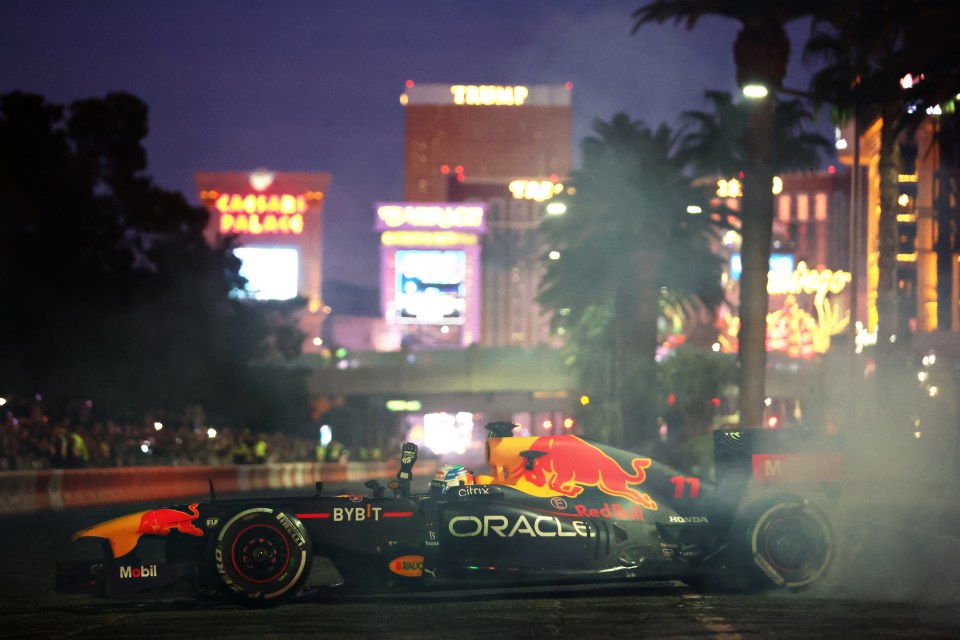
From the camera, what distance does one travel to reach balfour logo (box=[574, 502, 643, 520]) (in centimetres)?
1098

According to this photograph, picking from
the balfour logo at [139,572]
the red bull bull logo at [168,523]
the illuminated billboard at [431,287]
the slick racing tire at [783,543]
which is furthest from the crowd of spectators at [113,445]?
the illuminated billboard at [431,287]

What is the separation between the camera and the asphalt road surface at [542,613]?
8.74m

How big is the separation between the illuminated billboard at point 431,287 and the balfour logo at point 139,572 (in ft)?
527

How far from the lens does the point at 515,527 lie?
10578 millimetres

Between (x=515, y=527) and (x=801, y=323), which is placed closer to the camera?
(x=515, y=527)

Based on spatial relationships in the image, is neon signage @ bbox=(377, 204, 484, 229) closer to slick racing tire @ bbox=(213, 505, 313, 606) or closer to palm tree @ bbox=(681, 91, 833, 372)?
palm tree @ bbox=(681, 91, 833, 372)

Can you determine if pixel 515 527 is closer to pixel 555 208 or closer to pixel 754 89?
pixel 754 89

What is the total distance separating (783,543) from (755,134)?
54.6ft

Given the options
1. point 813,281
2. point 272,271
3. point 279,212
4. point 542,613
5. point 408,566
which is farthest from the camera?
point 279,212

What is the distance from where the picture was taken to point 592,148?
48594 mm

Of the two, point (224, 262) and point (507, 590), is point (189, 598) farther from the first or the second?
point (224, 262)

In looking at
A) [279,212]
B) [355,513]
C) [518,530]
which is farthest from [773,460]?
[279,212]

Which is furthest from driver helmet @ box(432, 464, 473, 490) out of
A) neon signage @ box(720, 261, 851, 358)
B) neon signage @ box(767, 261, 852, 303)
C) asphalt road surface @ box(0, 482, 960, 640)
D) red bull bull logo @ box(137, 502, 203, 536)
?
neon signage @ box(767, 261, 852, 303)

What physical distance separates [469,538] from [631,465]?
1.82m
